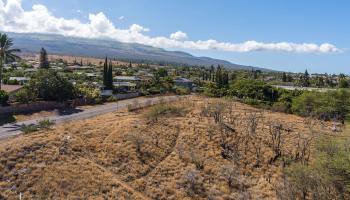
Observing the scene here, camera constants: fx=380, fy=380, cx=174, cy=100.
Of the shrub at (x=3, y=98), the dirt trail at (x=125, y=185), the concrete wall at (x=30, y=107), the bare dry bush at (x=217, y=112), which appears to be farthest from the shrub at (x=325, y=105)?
the shrub at (x=3, y=98)

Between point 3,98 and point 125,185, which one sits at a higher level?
point 3,98

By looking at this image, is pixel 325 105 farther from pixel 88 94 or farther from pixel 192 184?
pixel 192 184

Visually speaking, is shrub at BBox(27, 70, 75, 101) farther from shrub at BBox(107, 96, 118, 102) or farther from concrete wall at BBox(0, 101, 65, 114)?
shrub at BBox(107, 96, 118, 102)

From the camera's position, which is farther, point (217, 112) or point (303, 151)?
point (217, 112)

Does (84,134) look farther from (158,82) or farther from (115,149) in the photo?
(158,82)

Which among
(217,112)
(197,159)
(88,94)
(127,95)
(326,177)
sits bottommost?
(197,159)

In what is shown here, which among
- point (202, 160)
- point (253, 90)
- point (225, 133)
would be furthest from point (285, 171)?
point (253, 90)

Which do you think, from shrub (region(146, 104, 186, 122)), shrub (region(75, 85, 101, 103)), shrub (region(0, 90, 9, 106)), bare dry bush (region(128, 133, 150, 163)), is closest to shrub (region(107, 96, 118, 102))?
shrub (region(75, 85, 101, 103))

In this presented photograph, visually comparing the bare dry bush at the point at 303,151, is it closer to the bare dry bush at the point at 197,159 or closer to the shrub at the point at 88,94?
the bare dry bush at the point at 197,159

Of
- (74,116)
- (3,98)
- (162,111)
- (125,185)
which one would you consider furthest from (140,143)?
(3,98)

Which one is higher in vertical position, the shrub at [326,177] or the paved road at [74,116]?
the shrub at [326,177]
